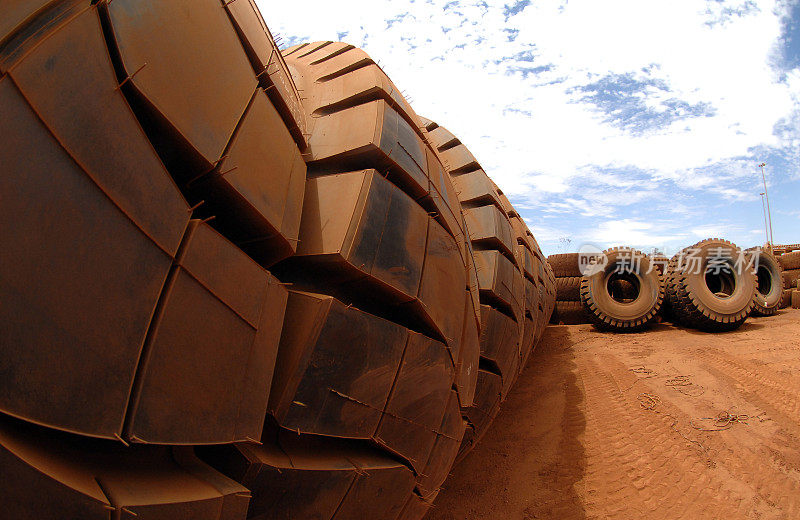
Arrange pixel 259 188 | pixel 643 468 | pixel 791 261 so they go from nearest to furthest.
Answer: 1. pixel 259 188
2. pixel 643 468
3. pixel 791 261

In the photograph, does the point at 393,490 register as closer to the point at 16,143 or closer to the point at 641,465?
the point at 16,143

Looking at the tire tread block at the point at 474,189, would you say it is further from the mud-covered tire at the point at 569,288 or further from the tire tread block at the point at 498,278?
the mud-covered tire at the point at 569,288

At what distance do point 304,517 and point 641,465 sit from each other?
3.22 m

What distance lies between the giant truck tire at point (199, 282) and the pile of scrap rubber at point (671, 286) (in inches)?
261

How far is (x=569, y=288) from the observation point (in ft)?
28.0

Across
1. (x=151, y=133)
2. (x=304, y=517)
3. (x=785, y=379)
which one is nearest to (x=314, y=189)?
(x=151, y=133)

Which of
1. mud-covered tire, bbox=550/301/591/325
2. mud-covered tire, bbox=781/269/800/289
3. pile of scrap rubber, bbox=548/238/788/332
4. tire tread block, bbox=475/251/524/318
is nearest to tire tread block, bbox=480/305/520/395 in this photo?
tire tread block, bbox=475/251/524/318

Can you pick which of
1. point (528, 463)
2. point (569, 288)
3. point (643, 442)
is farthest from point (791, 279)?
point (528, 463)

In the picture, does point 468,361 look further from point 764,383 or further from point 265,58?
point 764,383

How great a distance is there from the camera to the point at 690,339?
6.91 m

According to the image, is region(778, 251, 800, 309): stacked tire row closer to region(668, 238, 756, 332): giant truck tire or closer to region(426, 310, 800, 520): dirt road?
→ region(668, 238, 756, 332): giant truck tire

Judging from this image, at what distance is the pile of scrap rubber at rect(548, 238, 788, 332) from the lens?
7.34 m

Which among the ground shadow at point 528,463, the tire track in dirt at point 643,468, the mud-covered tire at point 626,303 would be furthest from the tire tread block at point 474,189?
the mud-covered tire at point 626,303

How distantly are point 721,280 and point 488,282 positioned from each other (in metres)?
7.53
